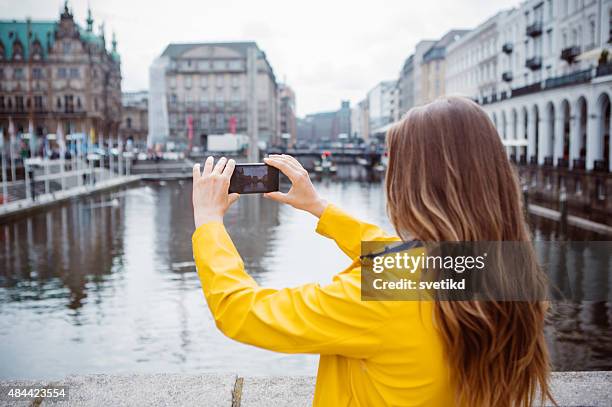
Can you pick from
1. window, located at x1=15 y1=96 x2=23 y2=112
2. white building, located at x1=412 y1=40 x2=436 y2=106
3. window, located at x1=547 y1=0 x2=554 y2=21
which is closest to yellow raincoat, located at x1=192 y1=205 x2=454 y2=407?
window, located at x1=547 y1=0 x2=554 y2=21

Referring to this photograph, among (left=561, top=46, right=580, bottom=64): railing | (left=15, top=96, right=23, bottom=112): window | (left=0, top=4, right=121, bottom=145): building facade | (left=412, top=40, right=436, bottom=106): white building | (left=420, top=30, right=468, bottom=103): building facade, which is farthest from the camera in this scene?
(left=412, top=40, right=436, bottom=106): white building

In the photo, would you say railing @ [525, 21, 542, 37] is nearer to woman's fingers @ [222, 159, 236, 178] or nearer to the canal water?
the canal water

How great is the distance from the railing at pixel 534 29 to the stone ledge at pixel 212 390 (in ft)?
151

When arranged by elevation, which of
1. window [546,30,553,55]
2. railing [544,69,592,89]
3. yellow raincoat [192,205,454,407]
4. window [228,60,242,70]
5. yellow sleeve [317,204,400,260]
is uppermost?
window [228,60,242,70]

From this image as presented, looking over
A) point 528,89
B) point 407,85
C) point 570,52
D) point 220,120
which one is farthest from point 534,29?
point 220,120

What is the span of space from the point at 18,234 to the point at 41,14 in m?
64.3

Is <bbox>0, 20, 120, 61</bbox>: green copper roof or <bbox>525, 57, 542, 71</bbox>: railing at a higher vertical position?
<bbox>0, 20, 120, 61</bbox>: green copper roof

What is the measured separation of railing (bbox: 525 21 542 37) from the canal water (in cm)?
2174

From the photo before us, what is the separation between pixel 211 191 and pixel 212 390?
5.39 feet

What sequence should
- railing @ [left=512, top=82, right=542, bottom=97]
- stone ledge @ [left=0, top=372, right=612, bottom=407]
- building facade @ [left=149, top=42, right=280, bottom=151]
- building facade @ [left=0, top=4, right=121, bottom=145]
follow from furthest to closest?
building facade @ [left=149, top=42, right=280, bottom=151] < building facade @ [left=0, top=4, right=121, bottom=145] < railing @ [left=512, top=82, right=542, bottom=97] < stone ledge @ [left=0, top=372, right=612, bottom=407]

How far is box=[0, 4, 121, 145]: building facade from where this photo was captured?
8338 cm

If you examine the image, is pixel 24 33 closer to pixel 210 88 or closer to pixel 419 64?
pixel 210 88

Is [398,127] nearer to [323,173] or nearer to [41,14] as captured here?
[323,173]

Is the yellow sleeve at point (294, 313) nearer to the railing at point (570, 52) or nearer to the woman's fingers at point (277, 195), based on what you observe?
the woman's fingers at point (277, 195)
